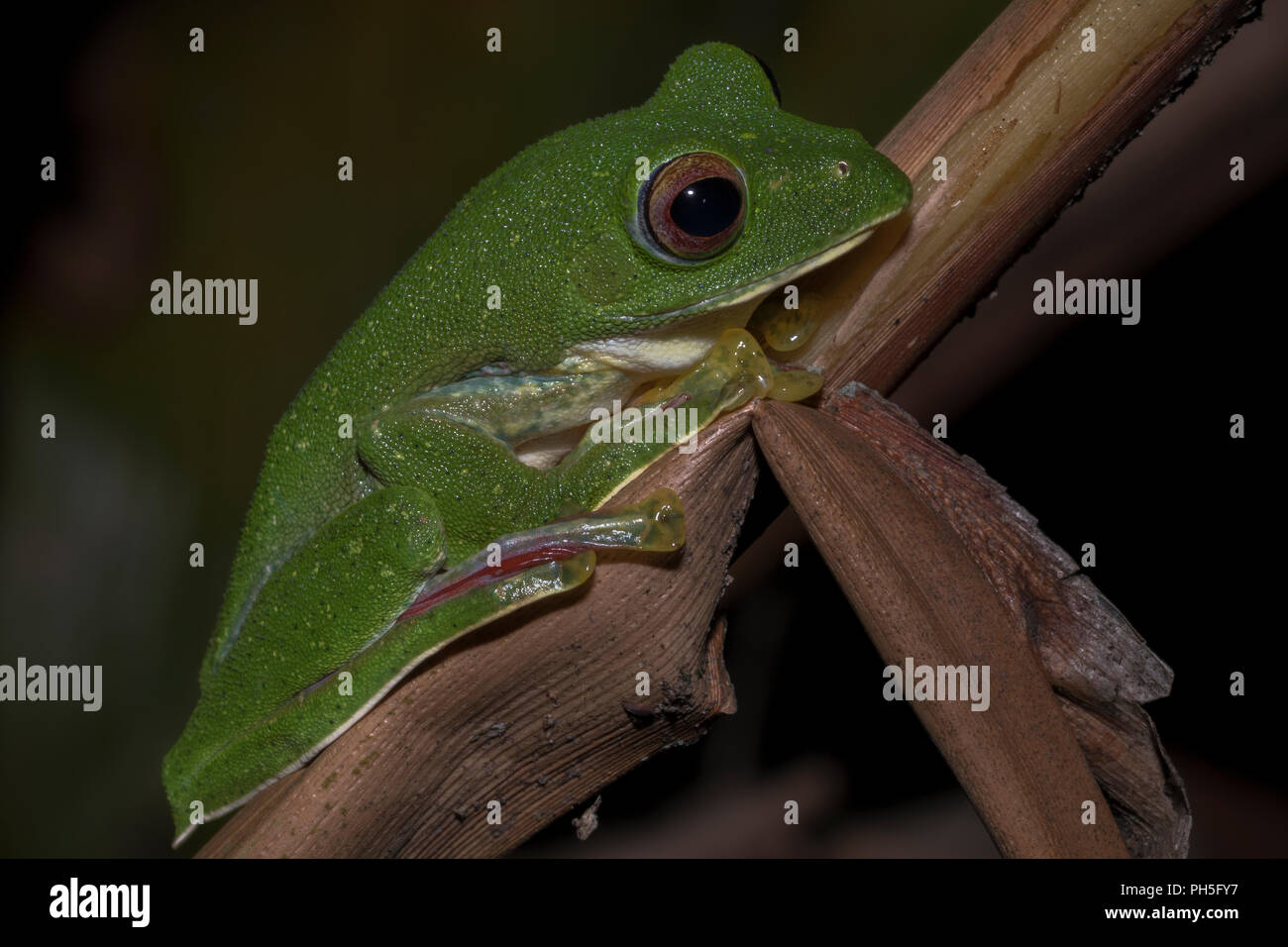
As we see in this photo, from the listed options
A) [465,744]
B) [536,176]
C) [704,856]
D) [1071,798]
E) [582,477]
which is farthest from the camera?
[704,856]

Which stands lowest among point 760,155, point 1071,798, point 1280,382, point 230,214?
point 1071,798

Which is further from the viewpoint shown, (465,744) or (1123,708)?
(465,744)

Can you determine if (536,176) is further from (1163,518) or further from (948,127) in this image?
(1163,518)

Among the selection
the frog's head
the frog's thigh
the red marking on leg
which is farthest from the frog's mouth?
the red marking on leg

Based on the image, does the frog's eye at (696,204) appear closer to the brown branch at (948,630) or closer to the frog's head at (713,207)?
the frog's head at (713,207)

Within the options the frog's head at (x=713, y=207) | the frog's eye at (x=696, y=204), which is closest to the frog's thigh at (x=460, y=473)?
the frog's head at (x=713, y=207)

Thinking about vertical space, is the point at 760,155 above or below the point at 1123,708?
above

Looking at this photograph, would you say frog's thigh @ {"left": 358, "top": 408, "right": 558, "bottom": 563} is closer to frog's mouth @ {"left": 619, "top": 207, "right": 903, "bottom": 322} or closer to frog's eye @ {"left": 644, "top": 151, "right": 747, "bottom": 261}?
frog's mouth @ {"left": 619, "top": 207, "right": 903, "bottom": 322}

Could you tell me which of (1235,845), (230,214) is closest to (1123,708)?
(1235,845)

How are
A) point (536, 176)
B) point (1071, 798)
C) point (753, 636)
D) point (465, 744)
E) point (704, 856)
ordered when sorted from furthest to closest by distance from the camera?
1. point (753, 636)
2. point (704, 856)
3. point (536, 176)
4. point (465, 744)
5. point (1071, 798)
